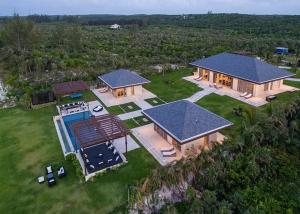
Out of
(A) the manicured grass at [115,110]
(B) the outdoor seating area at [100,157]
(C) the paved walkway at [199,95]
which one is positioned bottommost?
(B) the outdoor seating area at [100,157]

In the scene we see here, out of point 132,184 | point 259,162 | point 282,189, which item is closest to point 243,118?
point 259,162

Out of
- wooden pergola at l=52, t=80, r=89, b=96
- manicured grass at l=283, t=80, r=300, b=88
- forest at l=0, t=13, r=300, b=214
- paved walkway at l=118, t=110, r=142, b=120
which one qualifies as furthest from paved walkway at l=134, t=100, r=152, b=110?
manicured grass at l=283, t=80, r=300, b=88

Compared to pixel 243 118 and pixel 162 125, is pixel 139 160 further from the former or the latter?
pixel 243 118

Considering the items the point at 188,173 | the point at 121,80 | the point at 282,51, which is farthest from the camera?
the point at 282,51

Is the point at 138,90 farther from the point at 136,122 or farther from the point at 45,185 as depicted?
the point at 45,185

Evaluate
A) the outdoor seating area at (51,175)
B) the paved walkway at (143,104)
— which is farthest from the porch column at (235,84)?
the outdoor seating area at (51,175)

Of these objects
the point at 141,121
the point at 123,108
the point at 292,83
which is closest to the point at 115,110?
the point at 123,108

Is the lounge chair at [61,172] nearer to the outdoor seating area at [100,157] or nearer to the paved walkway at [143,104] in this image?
the outdoor seating area at [100,157]
